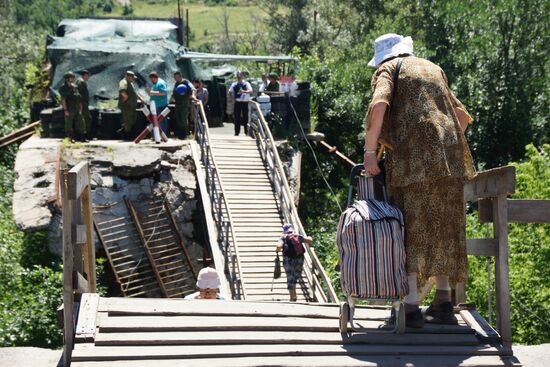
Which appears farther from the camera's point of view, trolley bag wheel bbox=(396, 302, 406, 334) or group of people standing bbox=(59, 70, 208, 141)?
group of people standing bbox=(59, 70, 208, 141)

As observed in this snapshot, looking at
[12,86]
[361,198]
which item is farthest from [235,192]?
[12,86]

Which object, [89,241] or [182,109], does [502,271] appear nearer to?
[89,241]

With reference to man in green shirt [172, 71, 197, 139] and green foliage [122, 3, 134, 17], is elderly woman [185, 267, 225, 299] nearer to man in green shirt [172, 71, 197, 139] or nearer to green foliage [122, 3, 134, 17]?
man in green shirt [172, 71, 197, 139]

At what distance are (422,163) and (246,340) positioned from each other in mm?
1551

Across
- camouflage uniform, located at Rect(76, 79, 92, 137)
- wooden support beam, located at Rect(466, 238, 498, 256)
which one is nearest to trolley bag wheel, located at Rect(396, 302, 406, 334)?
wooden support beam, located at Rect(466, 238, 498, 256)

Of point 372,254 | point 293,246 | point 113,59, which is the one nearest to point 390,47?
point 372,254

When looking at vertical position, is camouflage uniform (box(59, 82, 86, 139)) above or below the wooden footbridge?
below

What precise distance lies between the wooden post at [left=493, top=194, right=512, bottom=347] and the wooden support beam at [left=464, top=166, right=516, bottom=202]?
0.20ft

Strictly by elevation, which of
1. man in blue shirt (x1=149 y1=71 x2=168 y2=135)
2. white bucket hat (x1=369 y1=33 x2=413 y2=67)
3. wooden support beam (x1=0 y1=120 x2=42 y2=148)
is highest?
white bucket hat (x1=369 y1=33 x2=413 y2=67)

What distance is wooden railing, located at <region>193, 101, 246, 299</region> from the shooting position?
17.1 metres

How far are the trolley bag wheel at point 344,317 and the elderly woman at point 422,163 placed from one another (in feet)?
1.37

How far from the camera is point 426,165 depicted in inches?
271

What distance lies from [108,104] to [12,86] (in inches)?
467

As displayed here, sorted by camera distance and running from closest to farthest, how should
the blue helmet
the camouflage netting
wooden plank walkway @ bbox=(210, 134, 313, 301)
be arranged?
wooden plank walkway @ bbox=(210, 134, 313, 301)
the blue helmet
the camouflage netting
